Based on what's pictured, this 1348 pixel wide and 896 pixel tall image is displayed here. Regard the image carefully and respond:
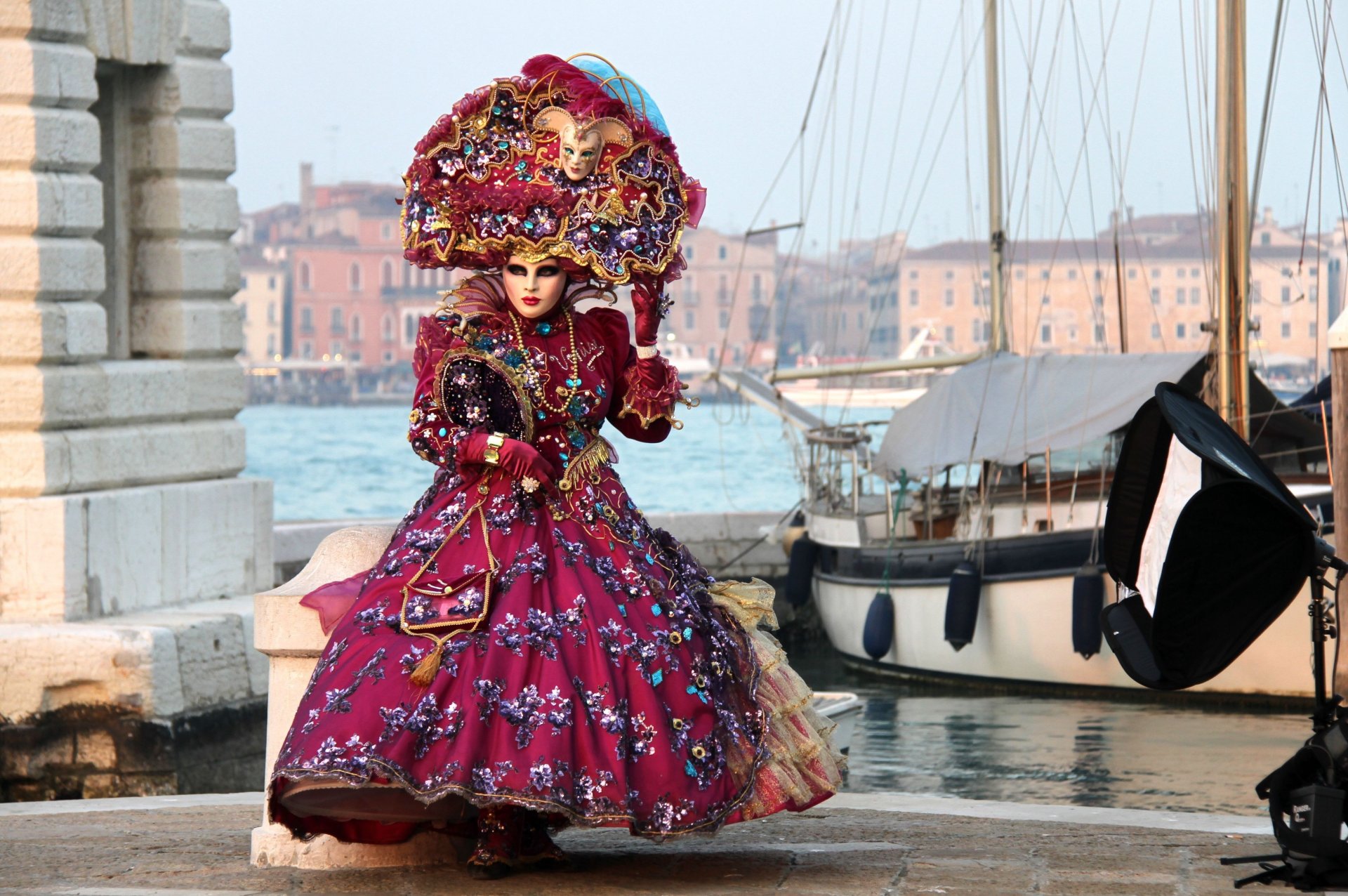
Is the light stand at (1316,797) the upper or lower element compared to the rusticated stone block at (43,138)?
lower

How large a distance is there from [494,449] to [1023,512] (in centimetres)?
1121

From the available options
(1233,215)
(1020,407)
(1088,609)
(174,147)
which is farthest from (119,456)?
(1233,215)

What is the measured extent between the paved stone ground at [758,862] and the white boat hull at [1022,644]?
810cm

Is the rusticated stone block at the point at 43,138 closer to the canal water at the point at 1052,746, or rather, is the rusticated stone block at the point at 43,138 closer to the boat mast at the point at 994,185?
the canal water at the point at 1052,746

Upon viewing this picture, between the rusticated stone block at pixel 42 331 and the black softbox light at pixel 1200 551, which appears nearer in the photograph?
the black softbox light at pixel 1200 551

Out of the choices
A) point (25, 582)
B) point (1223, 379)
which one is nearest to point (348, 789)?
point (25, 582)

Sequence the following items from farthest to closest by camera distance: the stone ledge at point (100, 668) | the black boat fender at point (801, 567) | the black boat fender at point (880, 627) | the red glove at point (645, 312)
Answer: the black boat fender at point (801, 567), the black boat fender at point (880, 627), the stone ledge at point (100, 668), the red glove at point (645, 312)

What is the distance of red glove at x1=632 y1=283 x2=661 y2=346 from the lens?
489 centimetres

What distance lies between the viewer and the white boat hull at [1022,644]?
1366 centimetres

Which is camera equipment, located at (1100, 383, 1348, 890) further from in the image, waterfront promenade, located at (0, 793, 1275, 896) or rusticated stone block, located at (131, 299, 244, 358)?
rusticated stone block, located at (131, 299, 244, 358)

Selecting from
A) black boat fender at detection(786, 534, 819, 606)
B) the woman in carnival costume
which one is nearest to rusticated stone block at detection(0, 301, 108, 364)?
the woman in carnival costume

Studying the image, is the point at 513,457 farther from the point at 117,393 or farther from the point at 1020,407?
the point at 1020,407

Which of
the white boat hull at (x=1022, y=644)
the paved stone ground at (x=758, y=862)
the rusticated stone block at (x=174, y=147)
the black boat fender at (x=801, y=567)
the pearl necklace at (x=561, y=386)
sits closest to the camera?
the paved stone ground at (x=758, y=862)

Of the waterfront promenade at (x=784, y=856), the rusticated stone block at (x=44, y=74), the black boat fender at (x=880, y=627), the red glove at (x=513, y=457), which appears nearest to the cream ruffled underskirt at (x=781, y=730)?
the waterfront promenade at (x=784, y=856)
